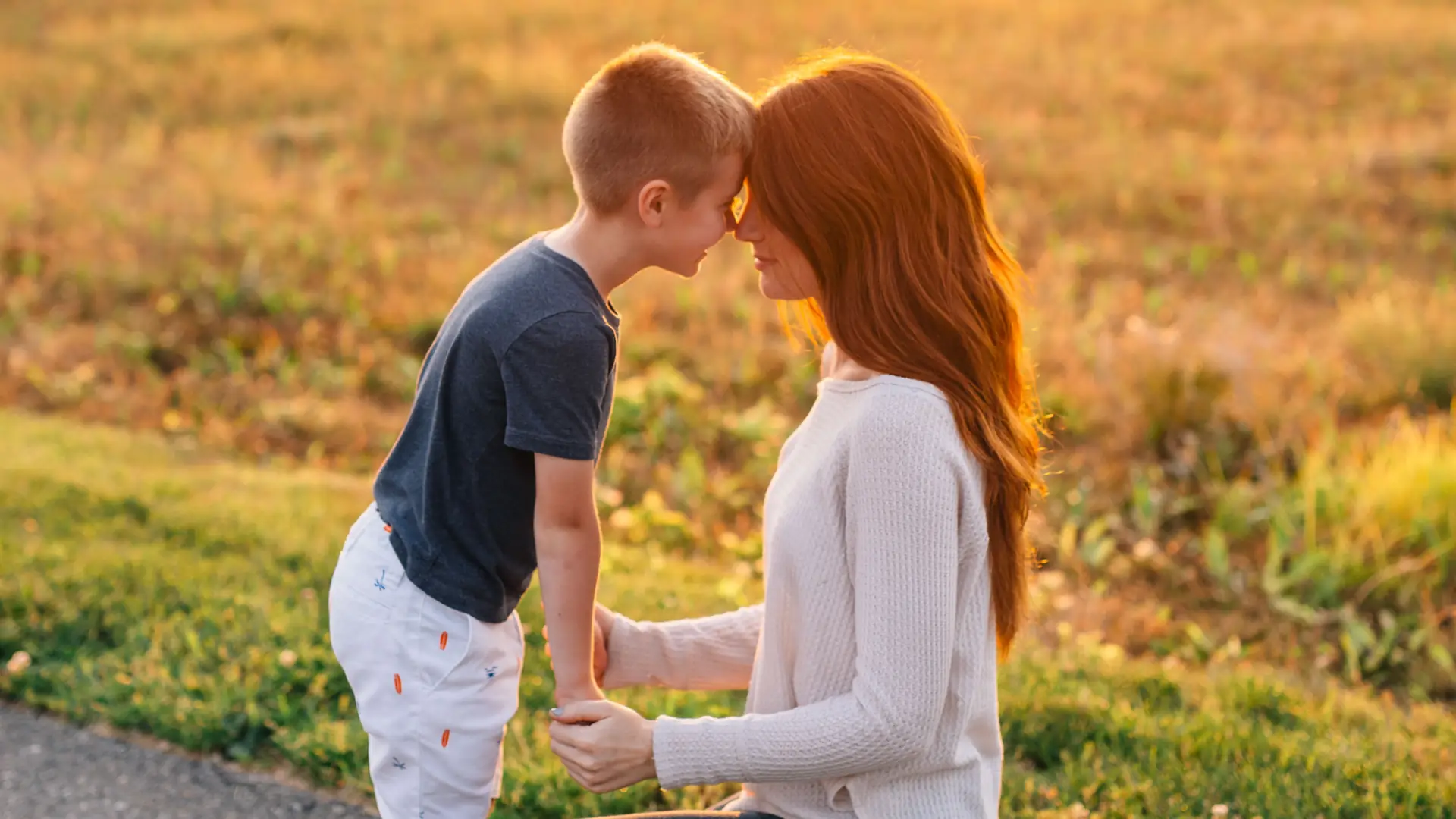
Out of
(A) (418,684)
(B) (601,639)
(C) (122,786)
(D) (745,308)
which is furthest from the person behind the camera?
(D) (745,308)

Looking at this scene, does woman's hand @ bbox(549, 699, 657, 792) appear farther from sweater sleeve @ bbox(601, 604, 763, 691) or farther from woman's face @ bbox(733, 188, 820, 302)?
woman's face @ bbox(733, 188, 820, 302)

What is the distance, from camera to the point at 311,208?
11.5 meters

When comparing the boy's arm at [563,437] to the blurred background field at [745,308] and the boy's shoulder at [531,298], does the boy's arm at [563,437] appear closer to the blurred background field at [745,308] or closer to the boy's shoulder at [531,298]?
the boy's shoulder at [531,298]

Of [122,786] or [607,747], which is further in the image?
[122,786]

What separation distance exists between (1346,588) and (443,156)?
11.3 m

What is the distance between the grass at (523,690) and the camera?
356 centimetres

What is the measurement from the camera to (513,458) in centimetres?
246

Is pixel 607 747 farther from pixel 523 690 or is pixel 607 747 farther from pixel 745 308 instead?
pixel 745 308

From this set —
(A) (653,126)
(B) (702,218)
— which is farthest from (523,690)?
(A) (653,126)

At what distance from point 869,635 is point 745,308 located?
741cm

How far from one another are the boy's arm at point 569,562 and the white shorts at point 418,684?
0.17m

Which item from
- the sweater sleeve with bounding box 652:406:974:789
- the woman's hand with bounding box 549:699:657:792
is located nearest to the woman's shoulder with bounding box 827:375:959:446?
the sweater sleeve with bounding box 652:406:974:789

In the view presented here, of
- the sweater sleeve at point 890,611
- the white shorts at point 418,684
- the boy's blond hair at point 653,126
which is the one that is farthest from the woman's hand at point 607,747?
→ the boy's blond hair at point 653,126

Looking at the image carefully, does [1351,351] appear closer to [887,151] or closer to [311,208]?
[887,151]
